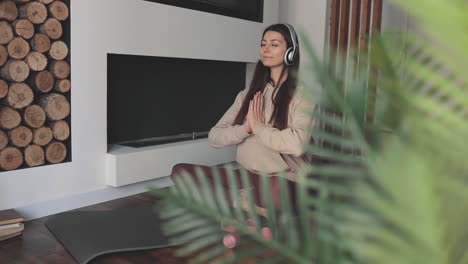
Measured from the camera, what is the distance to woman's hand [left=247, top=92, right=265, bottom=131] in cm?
258

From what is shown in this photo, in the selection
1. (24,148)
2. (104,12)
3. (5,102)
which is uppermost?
(104,12)

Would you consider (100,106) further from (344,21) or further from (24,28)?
(344,21)

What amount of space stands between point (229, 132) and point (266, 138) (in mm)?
307

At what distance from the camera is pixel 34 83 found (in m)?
2.73

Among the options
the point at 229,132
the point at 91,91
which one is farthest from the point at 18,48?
the point at 229,132

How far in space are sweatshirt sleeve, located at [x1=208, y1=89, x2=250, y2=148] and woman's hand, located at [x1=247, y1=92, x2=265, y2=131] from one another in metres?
0.07

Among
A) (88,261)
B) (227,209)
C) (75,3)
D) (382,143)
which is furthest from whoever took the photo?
(75,3)

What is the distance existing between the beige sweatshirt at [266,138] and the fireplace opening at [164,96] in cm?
91

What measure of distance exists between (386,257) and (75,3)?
9.50ft

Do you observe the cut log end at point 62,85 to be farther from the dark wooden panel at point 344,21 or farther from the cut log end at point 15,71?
the dark wooden panel at point 344,21

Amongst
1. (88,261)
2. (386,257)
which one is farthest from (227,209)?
(88,261)

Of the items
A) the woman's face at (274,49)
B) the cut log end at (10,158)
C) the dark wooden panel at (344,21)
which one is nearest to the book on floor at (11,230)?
the cut log end at (10,158)

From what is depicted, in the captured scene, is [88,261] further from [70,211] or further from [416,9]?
[416,9]

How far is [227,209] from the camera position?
16.2 inches
